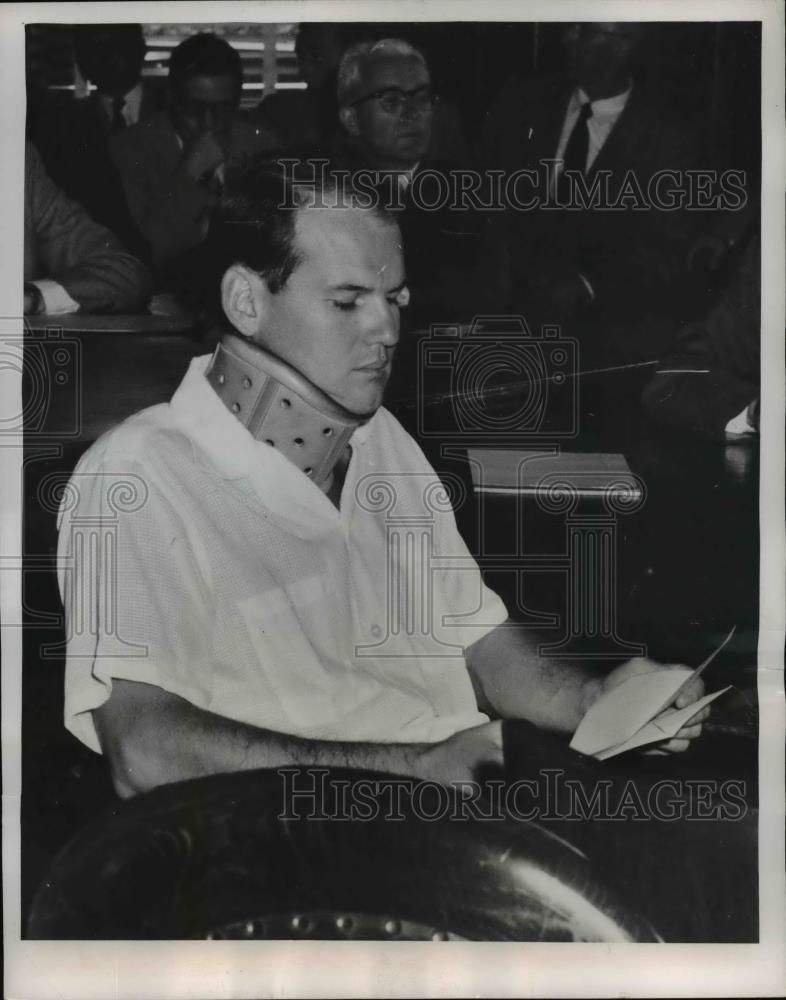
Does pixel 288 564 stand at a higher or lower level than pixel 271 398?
lower

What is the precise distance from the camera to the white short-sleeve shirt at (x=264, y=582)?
59.0 inches

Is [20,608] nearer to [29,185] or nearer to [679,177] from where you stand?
[29,185]

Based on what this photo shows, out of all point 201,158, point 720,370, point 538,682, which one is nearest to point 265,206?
point 201,158

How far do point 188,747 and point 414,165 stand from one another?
1.02 meters

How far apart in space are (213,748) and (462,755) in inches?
16.0

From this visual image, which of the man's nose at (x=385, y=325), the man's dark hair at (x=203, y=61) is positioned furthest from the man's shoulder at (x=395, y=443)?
the man's dark hair at (x=203, y=61)

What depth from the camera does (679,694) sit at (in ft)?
5.03

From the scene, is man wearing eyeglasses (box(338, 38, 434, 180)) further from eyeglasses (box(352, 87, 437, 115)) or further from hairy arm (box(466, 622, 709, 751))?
hairy arm (box(466, 622, 709, 751))

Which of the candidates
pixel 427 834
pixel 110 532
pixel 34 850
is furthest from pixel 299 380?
pixel 34 850

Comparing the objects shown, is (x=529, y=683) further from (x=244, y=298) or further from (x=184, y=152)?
(x=184, y=152)

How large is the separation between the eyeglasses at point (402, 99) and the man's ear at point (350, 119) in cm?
1

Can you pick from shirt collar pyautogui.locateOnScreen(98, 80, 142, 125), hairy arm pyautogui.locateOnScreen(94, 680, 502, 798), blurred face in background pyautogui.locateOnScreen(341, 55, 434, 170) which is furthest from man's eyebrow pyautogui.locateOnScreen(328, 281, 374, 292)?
hairy arm pyautogui.locateOnScreen(94, 680, 502, 798)

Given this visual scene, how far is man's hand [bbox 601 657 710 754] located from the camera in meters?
1.53

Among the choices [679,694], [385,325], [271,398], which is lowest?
[679,694]
